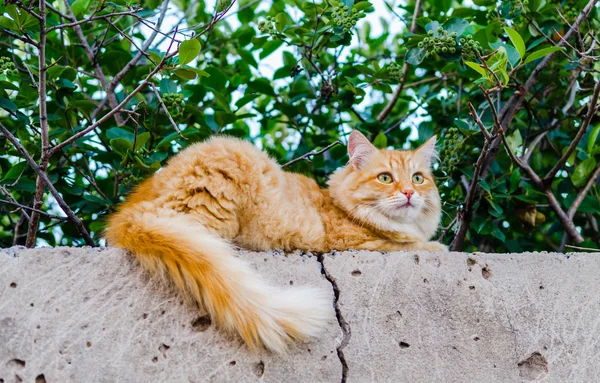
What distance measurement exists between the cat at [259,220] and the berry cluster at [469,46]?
18.1 inches

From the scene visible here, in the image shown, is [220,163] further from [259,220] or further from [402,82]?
[402,82]

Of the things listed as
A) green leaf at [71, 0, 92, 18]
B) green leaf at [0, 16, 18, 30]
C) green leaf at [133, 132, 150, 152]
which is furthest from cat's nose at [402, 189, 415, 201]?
green leaf at [0, 16, 18, 30]

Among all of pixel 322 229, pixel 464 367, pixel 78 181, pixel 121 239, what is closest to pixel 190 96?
pixel 78 181

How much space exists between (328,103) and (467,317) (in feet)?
5.53

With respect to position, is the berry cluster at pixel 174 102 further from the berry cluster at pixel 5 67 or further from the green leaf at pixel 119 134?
the berry cluster at pixel 5 67

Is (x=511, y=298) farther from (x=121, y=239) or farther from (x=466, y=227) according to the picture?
(x=121, y=239)

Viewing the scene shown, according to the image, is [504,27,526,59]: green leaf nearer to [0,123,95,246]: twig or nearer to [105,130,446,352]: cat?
[105,130,446,352]: cat

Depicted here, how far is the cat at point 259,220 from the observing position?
2.38 m

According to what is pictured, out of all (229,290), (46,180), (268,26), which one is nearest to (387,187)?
(268,26)

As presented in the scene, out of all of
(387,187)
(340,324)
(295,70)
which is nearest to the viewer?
(340,324)

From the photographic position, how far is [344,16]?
343 cm

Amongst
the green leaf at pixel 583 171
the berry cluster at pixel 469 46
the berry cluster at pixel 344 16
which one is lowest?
the green leaf at pixel 583 171

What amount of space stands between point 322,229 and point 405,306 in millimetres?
681

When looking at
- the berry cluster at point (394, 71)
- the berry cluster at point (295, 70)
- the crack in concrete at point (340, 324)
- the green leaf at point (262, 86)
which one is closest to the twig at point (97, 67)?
the green leaf at point (262, 86)
